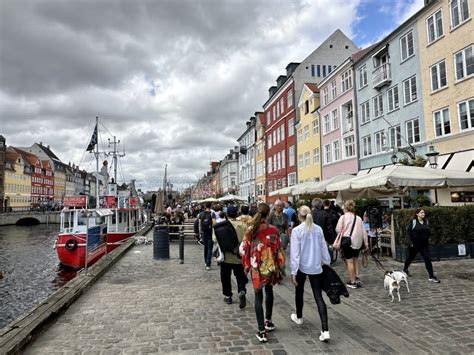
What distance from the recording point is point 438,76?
20734mm

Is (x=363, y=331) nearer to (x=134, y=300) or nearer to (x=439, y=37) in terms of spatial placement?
(x=134, y=300)

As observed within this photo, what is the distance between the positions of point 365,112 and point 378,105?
6.26 feet

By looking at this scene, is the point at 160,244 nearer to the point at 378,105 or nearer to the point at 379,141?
the point at 379,141

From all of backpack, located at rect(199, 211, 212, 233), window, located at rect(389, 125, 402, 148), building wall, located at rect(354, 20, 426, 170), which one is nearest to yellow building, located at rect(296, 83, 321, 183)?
building wall, located at rect(354, 20, 426, 170)

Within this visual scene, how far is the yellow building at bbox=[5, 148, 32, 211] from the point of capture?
78.1 metres

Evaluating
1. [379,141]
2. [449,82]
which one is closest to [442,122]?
[449,82]

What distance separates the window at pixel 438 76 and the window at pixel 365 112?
22.9 ft

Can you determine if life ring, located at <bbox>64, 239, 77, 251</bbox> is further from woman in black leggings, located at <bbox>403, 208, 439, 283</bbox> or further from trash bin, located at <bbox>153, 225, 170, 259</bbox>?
woman in black leggings, located at <bbox>403, 208, 439, 283</bbox>

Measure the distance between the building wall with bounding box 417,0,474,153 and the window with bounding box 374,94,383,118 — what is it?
4.66 m

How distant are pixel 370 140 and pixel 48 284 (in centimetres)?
2338

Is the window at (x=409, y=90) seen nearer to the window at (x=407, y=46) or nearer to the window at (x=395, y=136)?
the window at (x=407, y=46)

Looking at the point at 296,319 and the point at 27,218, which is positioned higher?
the point at 27,218

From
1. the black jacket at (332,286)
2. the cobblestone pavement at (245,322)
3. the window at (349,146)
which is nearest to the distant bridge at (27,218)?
the window at (349,146)

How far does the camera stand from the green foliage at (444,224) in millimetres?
11047
